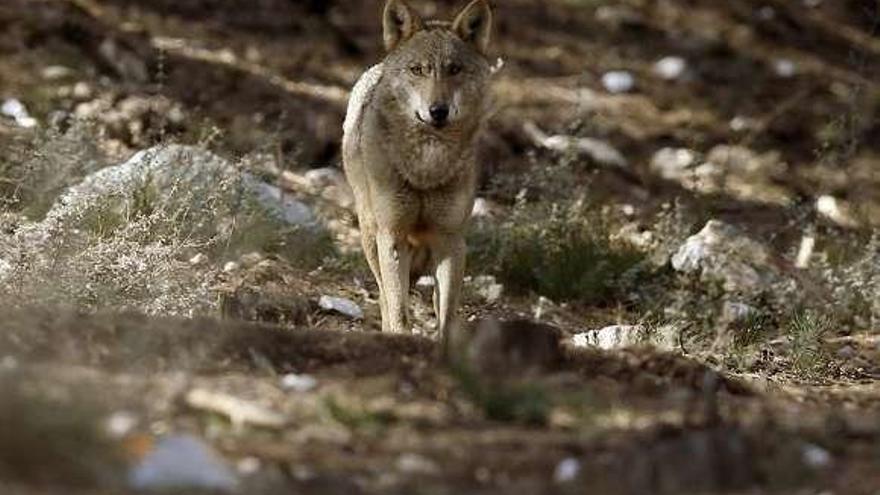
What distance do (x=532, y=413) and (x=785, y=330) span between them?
4.38 m

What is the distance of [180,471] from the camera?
4.40 m

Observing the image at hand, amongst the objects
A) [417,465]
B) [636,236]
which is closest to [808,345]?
[636,236]

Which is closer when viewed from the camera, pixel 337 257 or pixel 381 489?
pixel 381 489

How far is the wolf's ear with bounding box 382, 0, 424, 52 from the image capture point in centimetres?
812

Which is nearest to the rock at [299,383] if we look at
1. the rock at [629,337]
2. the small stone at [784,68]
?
the rock at [629,337]

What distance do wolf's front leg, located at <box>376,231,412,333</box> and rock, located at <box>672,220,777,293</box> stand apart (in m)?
2.45

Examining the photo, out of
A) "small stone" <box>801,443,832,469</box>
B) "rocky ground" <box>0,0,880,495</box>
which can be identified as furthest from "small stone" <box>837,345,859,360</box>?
"small stone" <box>801,443,832,469</box>

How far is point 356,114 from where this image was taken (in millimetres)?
8297

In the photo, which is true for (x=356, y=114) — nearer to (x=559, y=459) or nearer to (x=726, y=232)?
(x=726, y=232)

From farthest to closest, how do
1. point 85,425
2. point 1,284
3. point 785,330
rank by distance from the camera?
point 785,330 < point 1,284 < point 85,425

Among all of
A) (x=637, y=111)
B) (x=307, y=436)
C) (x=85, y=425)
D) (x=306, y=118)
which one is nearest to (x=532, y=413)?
(x=307, y=436)

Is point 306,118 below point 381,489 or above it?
below

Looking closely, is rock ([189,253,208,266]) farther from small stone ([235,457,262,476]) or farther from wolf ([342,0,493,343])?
small stone ([235,457,262,476])

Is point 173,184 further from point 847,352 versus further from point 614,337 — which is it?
point 847,352
